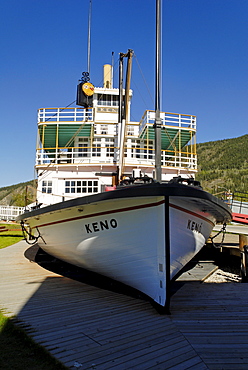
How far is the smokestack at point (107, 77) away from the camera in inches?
932

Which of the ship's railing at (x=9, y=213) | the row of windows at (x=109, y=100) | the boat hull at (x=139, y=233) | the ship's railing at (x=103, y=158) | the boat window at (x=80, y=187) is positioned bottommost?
the ship's railing at (x=9, y=213)

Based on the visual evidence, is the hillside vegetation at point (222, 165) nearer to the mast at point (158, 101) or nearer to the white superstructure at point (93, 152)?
the white superstructure at point (93, 152)

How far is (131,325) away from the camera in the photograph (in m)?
4.47

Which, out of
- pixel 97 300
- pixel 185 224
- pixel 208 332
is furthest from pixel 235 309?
pixel 97 300

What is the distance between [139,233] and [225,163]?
13825cm

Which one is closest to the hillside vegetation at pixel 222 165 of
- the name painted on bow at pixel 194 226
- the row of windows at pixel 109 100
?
the row of windows at pixel 109 100

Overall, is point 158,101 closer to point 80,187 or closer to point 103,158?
point 80,187

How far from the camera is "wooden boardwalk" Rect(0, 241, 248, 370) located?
340 centimetres

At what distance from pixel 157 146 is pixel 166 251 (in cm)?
263

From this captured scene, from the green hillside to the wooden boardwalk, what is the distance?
3202 inches

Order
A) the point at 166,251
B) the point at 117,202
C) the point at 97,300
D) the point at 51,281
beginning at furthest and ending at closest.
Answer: the point at 51,281 < the point at 97,300 < the point at 117,202 < the point at 166,251

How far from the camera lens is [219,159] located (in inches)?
5773

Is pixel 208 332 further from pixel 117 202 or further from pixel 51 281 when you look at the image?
pixel 51 281

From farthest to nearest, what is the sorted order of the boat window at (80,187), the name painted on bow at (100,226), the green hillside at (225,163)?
the green hillside at (225,163) → the boat window at (80,187) → the name painted on bow at (100,226)
